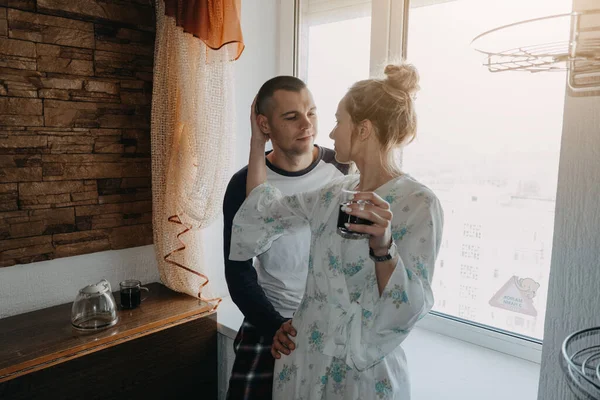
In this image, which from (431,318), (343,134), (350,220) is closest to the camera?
(350,220)

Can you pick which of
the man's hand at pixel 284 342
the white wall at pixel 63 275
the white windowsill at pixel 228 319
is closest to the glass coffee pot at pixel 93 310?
the white wall at pixel 63 275

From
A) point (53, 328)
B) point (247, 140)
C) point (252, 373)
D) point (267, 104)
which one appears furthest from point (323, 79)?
point (53, 328)

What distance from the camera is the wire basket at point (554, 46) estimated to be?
2.61ft

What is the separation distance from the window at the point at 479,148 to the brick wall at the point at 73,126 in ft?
3.27

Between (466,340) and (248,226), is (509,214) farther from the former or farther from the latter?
(248,226)

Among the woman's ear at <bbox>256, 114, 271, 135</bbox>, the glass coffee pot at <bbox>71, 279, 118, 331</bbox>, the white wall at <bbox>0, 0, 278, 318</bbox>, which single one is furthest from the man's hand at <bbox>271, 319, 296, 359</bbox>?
the white wall at <bbox>0, 0, 278, 318</bbox>

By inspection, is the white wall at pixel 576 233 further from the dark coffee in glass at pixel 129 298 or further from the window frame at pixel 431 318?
the dark coffee in glass at pixel 129 298

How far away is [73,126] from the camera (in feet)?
5.63

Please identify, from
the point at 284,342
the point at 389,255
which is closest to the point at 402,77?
the point at 389,255

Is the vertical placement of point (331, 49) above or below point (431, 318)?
above

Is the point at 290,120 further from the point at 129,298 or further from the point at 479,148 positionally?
the point at 129,298

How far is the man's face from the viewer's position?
4.92 feet

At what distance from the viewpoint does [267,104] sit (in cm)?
152

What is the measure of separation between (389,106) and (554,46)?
371 mm
